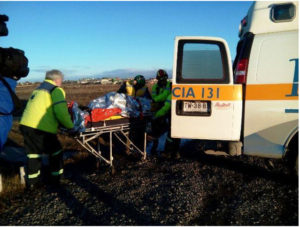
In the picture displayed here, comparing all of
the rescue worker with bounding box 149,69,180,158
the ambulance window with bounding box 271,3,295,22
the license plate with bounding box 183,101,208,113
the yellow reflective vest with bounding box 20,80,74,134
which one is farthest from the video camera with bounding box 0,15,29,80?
the ambulance window with bounding box 271,3,295,22

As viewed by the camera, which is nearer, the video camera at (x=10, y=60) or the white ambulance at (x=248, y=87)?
the video camera at (x=10, y=60)

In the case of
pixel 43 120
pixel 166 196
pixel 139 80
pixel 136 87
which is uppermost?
pixel 139 80

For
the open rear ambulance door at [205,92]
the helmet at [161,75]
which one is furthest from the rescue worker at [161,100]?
the open rear ambulance door at [205,92]

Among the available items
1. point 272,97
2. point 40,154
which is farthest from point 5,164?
point 272,97

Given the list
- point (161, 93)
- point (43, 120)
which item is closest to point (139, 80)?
point (161, 93)

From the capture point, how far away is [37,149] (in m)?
4.47

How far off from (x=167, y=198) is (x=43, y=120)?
8.00ft

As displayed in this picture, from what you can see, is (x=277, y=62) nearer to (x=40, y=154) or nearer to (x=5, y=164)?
(x=40, y=154)

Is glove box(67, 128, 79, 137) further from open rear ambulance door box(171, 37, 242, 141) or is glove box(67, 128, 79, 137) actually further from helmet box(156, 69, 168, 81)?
helmet box(156, 69, 168, 81)

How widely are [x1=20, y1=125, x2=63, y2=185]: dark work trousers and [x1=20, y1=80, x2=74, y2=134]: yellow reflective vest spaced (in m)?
0.13

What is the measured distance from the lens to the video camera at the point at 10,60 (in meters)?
3.29

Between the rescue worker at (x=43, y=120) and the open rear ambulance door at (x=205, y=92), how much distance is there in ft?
6.28

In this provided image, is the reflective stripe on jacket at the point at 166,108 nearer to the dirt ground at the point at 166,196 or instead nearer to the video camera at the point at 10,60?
the dirt ground at the point at 166,196

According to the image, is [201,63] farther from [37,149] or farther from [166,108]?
[37,149]
